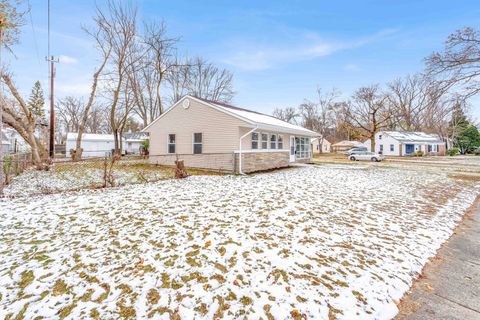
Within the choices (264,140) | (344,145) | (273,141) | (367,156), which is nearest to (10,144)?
(264,140)

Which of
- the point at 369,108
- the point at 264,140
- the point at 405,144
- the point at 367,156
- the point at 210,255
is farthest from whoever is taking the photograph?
the point at 405,144

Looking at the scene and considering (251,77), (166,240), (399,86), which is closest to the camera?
(166,240)

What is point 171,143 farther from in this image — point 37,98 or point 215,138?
point 37,98

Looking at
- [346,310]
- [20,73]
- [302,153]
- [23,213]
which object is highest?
[20,73]

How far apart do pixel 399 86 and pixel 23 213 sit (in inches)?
1765

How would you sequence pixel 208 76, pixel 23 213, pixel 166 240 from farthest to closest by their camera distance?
pixel 208 76 < pixel 23 213 < pixel 166 240

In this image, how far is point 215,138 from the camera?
12.7 m

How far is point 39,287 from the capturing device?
2752mm

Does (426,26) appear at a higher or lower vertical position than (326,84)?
lower

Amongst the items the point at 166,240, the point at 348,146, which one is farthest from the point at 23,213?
the point at 348,146

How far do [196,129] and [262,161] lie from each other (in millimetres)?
4370

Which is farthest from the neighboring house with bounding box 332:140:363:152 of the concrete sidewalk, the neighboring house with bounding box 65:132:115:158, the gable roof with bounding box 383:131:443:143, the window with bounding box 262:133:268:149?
the concrete sidewalk

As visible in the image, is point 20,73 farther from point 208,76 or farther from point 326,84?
point 326,84

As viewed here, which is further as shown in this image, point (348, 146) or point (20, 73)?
point (348, 146)
